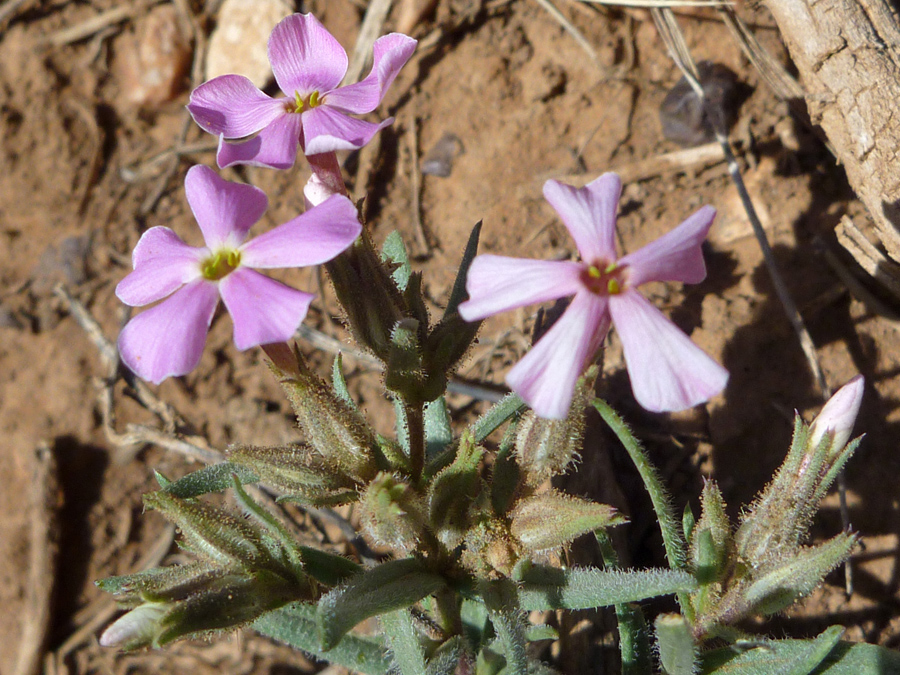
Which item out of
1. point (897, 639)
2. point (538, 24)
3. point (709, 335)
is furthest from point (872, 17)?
point (897, 639)

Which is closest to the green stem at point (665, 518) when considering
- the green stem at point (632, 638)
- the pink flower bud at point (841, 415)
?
the green stem at point (632, 638)

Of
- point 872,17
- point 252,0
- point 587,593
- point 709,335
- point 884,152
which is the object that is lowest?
point 587,593

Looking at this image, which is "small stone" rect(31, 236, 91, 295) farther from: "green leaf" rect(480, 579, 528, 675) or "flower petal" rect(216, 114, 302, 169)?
"green leaf" rect(480, 579, 528, 675)

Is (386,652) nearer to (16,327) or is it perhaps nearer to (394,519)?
(394,519)

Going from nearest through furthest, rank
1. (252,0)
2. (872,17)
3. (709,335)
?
(872,17) → (709,335) → (252,0)

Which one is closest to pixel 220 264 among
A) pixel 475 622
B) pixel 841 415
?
pixel 475 622

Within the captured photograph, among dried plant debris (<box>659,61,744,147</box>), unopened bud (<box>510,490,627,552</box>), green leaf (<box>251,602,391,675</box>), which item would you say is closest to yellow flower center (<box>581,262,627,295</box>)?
unopened bud (<box>510,490,627,552</box>)
